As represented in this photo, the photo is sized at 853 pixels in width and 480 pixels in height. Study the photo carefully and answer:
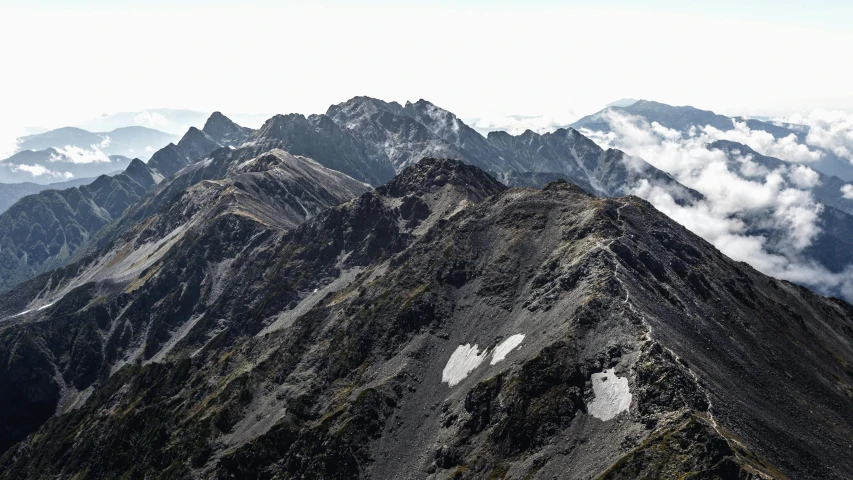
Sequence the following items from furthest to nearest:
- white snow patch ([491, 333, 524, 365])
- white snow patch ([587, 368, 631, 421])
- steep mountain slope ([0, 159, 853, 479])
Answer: white snow patch ([491, 333, 524, 365]) → white snow patch ([587, 368, 631, 421]) → steep mountain slope ([0, 159, 853, 479])

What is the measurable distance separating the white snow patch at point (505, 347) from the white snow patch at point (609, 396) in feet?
102

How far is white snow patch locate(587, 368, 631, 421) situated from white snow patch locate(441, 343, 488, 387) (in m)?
41.2

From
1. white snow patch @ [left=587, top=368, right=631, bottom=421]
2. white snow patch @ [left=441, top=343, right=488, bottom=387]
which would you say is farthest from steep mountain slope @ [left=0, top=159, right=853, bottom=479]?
white snow patch @ [left=441, top=343, right=488, bottom=387]

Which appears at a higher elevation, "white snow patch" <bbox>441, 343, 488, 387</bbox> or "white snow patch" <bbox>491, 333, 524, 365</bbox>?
"white snow patch" <bbox>491, 333, 524, 365</bbox>

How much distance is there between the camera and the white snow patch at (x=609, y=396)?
114125 mm

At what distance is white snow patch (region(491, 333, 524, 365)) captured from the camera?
152m

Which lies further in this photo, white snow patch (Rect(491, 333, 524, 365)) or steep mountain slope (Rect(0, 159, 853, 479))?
white snow patch (Rect(491, 333, 524, 365))

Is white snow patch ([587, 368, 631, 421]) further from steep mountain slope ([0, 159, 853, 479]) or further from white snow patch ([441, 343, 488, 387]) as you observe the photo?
white snow patch ([441, 343, 488, 387])

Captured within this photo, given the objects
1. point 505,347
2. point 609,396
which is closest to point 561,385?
point 609,396

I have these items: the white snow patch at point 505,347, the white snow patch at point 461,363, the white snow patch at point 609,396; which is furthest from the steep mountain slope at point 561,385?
the white snow patch at point 461,363

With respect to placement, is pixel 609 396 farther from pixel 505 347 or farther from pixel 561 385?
pixel 505 347

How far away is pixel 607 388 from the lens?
119812mm

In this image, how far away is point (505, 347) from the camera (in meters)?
155

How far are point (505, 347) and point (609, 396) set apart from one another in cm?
4095
